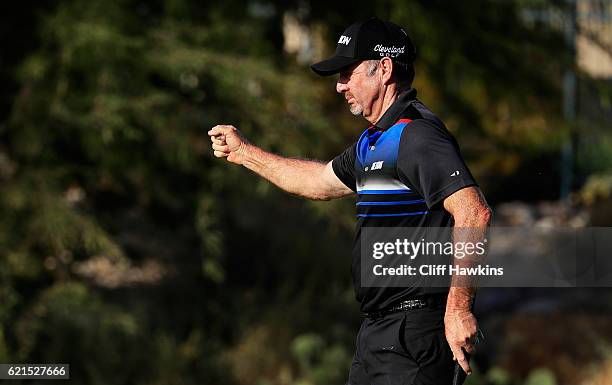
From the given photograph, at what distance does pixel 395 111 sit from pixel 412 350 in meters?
0.79

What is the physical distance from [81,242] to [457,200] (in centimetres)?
417

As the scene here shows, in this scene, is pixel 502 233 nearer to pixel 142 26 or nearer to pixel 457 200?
pixel 142 26

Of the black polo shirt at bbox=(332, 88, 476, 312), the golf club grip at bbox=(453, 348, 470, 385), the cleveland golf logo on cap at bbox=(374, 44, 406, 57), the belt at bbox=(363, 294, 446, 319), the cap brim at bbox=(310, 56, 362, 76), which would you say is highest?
the cleveland golf logo on cap at bbox=(374, 44, 406, 57)

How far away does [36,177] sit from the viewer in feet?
22.6

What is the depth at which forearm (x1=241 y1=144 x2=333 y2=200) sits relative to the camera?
14.8ft

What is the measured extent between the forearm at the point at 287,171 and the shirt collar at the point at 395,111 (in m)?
0.69

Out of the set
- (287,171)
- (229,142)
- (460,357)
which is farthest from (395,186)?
(229,142)

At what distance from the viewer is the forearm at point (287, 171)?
14.8ft

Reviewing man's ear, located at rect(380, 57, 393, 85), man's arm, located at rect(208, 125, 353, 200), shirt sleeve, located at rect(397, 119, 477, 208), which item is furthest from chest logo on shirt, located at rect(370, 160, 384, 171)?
man's arm, located at rect(208, 125, 353, 200)

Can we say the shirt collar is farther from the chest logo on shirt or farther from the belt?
the belt

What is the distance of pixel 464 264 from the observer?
346 cm

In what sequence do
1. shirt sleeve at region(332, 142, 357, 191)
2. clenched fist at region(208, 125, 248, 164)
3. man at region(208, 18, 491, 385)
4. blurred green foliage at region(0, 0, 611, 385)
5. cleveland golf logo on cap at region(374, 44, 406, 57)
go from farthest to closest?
blurred green foliage at region(0, 0, 611, 385) → clenched fist at region(208, 125, 248, 164) → shirt sleeve at region(332, 142, 357, 191) → cleveland golf logo on cap at region(374, 44, 406, 57) → man at region(208, 18, 491, 385)

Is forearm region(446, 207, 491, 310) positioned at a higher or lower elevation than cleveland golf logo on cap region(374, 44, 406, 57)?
lower

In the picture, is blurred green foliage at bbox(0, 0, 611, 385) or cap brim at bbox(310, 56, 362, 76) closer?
cap brim at bbox(310, 56, 362, 76)
